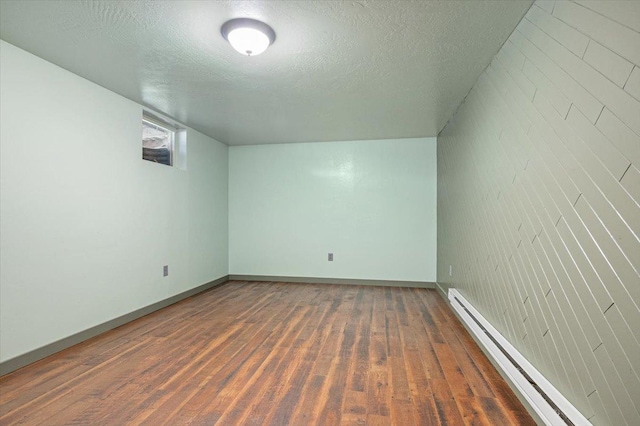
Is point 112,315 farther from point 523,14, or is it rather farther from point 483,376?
point 523,14

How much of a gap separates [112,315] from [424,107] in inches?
149

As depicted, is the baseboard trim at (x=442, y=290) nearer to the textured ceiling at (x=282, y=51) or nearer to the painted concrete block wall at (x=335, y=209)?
the painted concrete block wall at (x=335, y=209)

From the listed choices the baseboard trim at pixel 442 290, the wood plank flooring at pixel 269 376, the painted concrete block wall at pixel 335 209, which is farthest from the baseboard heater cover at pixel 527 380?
the painted concrete block wall at pixel 335 209

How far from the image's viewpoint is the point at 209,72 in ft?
8.46

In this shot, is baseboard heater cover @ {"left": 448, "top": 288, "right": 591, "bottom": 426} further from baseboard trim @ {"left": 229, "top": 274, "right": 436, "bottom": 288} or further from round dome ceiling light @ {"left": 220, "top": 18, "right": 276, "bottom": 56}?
round dome ceiling light @ {"left": 220, "top": 18, "right": 276, "bottom": 56}

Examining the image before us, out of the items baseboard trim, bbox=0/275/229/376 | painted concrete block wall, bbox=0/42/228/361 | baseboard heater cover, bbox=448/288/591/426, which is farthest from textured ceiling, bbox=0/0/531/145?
baseboard trim, bbox=0/275/229/376

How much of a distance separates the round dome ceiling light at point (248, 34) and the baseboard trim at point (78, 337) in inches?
102

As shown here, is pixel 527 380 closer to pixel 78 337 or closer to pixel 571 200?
pixel 571 200

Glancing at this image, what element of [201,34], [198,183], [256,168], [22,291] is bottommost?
[22,291]

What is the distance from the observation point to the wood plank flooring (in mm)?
1700

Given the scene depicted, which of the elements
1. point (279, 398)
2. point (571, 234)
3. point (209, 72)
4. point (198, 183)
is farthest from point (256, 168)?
point (571, 234)

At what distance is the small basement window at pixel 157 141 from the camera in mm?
3703

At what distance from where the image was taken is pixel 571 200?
1349 millimetres

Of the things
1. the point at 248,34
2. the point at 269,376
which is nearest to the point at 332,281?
the point at 269,376
